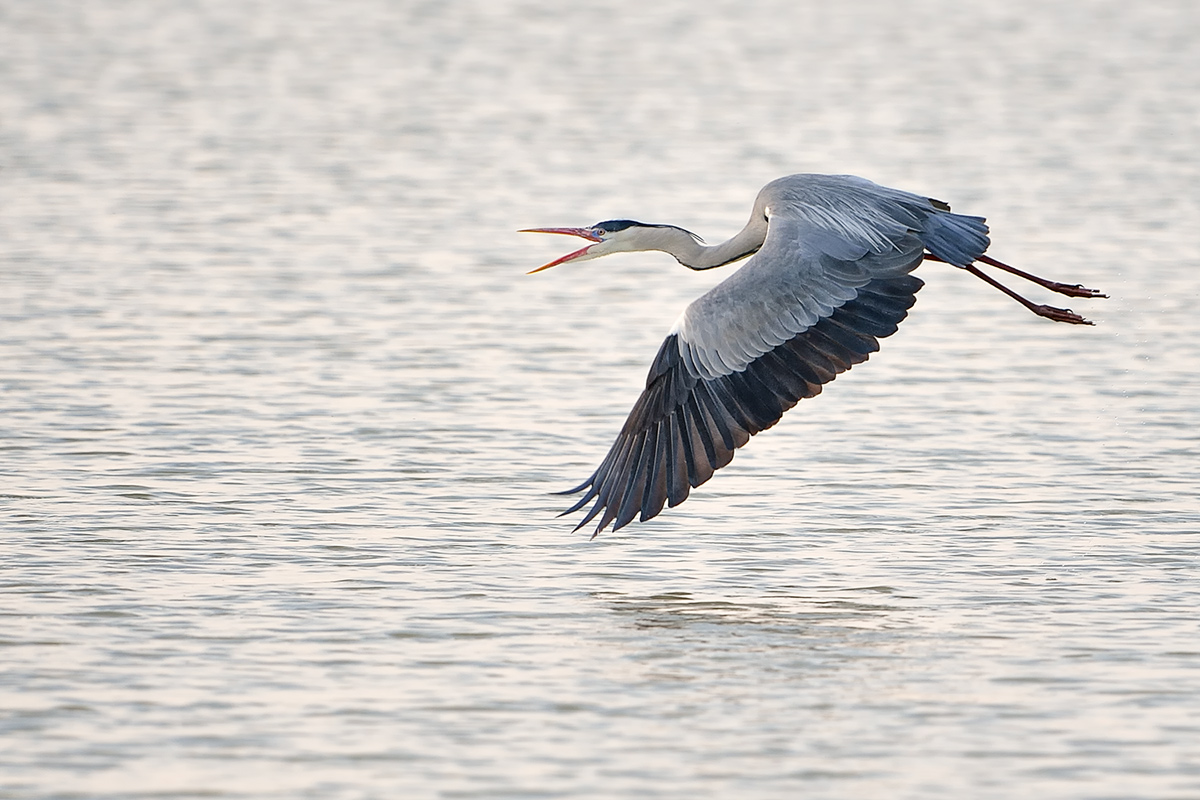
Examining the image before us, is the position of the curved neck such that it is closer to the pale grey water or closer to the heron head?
the heron head

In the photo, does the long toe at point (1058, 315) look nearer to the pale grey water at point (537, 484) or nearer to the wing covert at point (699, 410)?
the pale grey water at point (537, 484)

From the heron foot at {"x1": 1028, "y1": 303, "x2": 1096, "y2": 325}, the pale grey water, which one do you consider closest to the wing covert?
the pale grey water

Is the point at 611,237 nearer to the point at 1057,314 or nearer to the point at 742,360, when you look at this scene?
the point at 742,360

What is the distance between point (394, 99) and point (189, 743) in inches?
822

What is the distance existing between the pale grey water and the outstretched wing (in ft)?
1.78

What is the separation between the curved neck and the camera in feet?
36.8

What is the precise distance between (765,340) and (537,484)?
2225 millimetres

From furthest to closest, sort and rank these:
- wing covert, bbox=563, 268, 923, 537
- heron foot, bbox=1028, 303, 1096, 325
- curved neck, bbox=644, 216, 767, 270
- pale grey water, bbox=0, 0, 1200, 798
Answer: heron foot, bbox=1028, 303, 1096, 325 → curved neck, bbox=644, 216, 767, 270 → wing covert, bbox=563, 268, 923, 537 → pale grey water, bbox=0, 0, 1200, 798

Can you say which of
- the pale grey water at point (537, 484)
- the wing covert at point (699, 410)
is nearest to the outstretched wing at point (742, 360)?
the wing covert at point (699, 410)

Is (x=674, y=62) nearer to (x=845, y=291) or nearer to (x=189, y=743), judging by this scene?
→ (x=845, y=291)

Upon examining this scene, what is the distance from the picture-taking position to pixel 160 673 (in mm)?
8109

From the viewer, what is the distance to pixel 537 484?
11.3 meters

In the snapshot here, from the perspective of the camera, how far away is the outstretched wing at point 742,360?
9.21 m

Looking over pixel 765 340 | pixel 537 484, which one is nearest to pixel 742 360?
pixel 765 340
